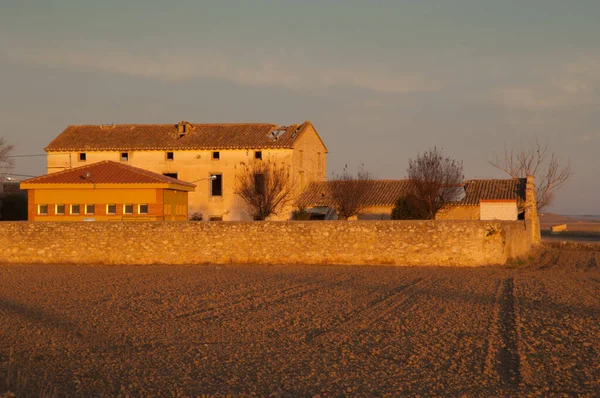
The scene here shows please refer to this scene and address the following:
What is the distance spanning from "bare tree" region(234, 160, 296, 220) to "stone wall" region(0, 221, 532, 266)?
1663 centimetres

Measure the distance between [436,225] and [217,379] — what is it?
1771cm

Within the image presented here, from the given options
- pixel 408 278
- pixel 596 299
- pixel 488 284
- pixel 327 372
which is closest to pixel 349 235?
pixel 408 278

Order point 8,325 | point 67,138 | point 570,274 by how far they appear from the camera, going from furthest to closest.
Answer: point 67,138, point 570,274, point 8,325

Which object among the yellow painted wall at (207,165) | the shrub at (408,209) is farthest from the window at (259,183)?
the shrub at (408,209)

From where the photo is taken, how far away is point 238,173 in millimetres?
46281

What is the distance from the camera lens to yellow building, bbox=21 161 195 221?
32.8m

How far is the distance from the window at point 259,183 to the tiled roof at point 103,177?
1084 cm

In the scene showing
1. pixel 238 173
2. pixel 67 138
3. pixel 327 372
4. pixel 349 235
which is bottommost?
pixel 327 372

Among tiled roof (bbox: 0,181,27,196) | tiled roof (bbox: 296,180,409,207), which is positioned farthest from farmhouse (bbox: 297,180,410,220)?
tiled roof (bbox: 0,181,27,196)

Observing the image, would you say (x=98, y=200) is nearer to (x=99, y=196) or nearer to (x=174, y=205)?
(x=99, y=196)

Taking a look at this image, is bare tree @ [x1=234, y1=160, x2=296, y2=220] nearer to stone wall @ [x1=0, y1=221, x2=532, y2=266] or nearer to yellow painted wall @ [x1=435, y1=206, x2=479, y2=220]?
yellow painted wall @ [x1=435, y1=206, x2=479, y2=220]

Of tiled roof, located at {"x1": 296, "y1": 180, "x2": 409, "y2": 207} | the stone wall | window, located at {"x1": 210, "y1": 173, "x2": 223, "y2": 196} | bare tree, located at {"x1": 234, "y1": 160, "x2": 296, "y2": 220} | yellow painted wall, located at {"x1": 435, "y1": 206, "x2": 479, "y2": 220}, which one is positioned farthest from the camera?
window, located at {"x1": 210, "y1": 173, "x2": 223, "y2": 196}

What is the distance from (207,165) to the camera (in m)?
47.0

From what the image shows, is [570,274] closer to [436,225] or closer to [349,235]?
[436,225]
